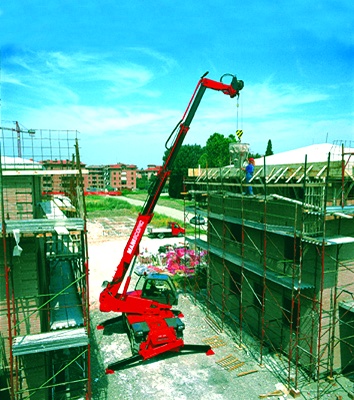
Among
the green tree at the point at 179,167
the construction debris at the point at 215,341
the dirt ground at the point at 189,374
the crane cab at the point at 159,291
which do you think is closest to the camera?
the dirt ground at the point at 189,374

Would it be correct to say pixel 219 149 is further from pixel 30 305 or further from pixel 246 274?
pixel 30 305

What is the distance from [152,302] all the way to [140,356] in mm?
2005

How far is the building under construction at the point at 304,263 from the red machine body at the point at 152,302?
2.89m

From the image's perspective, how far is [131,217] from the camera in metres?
49.5

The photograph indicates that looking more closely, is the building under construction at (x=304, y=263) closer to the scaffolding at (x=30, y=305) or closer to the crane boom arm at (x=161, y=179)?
the crane boom arm at (x=161, y=179)

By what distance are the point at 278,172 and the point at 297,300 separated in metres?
4.41

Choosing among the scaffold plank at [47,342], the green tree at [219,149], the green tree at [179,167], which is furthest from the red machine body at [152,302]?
the green tree at [179,167]

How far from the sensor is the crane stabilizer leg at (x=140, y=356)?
Answer: 11.4 metres

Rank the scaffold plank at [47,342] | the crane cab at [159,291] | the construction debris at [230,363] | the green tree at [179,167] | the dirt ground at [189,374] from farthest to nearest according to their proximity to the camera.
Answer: the green tree at [179,167]
the crane cab at [159,291]
the construction debris at [230,363]
the dirt ground at [189,374]
the scaffold plank at [47,342]

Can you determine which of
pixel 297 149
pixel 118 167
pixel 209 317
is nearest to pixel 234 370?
pixel 209 317

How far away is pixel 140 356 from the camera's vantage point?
38.2 feet

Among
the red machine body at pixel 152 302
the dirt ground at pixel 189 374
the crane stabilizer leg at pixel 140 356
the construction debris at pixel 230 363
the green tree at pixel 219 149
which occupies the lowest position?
the dirt ground at pixel 189 374

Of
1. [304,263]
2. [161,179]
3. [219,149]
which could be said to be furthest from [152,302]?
[219,149]

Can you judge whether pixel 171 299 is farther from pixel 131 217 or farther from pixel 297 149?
pixel 131 217
